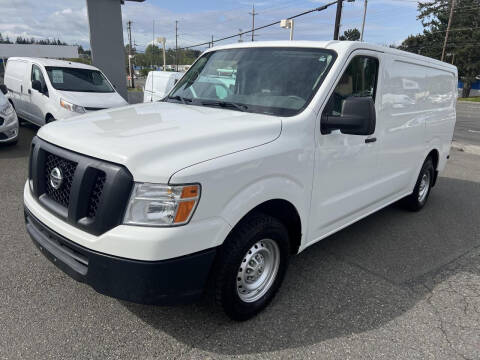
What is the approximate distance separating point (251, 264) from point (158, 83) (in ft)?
33.8

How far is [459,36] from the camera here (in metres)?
46.5

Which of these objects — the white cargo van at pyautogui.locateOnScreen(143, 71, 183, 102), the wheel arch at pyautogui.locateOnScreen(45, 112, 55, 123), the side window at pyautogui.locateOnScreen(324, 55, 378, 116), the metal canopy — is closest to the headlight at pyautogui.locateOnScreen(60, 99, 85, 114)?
the wheel arch at pyautogui.locateOnScreen(45, 112, 55, 123)

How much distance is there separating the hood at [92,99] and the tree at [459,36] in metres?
49.3

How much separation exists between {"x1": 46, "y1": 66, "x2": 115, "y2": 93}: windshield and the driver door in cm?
774

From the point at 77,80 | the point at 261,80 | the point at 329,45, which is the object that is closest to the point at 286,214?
the point at 261,80

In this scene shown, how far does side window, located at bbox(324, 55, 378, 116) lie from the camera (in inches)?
118

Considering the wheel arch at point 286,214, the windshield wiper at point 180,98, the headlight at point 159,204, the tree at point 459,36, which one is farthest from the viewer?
the tree at point 459,36

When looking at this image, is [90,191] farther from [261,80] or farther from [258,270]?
[261,80]

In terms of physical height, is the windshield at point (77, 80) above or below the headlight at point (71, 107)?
above

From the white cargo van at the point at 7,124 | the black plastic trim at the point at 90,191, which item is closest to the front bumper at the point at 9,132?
the white cargo van at the point at 7,124

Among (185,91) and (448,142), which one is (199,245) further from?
(448,142)

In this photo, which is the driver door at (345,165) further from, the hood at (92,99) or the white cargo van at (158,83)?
the white cargo van at (158,83)

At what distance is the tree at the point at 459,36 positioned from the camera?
1781 inches

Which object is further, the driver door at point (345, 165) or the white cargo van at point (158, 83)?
the white cargo van at point (158, 83)
